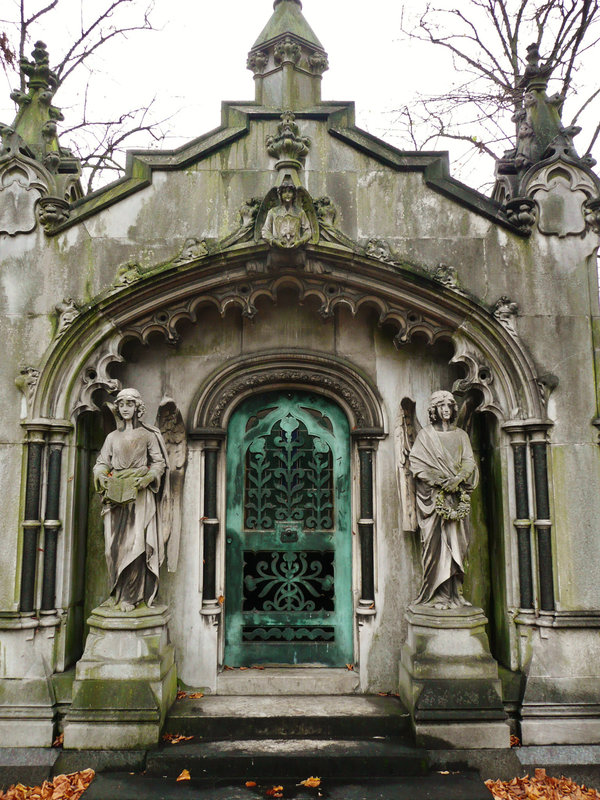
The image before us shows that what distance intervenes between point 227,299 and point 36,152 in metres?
2.30

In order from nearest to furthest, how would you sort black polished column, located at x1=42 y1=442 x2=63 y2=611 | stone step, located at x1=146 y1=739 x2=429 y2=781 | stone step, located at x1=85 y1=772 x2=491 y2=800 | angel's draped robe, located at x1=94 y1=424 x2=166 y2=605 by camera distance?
stone step, located at x1=85 y1=772 x2=491 y2=800
stone step, located at x1=146 y1=739 x2=429 y2=781
angel's draped robe, located at x1=94 y1=424 x2=166 y2=605
black polished column, located at x1=42 y1=442 x2=63 y2=611

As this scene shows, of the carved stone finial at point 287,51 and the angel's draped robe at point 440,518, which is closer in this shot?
the angel's draped robe at point 440,518

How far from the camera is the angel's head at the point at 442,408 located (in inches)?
222

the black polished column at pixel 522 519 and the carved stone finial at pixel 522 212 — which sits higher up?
the carved stone finial at pixel 522 212

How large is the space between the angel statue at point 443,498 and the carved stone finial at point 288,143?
2.53 metres

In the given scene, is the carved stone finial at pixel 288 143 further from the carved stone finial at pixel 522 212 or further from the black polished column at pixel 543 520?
the black polished column at pixel 543 520

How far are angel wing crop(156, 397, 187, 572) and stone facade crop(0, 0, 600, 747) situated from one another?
0.12 m

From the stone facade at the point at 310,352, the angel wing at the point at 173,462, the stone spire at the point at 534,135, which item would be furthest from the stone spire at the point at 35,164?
the stone spire at the point at 534,135

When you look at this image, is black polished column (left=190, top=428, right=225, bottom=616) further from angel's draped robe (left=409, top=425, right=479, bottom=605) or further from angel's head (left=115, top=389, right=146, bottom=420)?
angel's draped robe (left=409, top=425, right=479, bottom=605)

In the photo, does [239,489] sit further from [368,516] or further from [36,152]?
[36,152]

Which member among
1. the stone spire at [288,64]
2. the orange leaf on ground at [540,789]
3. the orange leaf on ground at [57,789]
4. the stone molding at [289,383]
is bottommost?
the orange leaf on ground at [540,789]

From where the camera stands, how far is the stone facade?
554 centimetres

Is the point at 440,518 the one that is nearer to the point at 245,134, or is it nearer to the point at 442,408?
the point at 442,408

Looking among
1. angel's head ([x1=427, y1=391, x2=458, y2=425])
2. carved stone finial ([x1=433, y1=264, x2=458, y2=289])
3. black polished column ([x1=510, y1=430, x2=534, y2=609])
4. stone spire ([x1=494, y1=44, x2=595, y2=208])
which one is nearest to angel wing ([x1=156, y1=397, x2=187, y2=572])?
angel's head ([x1=427, y1=391, x2=458, y2=425])
